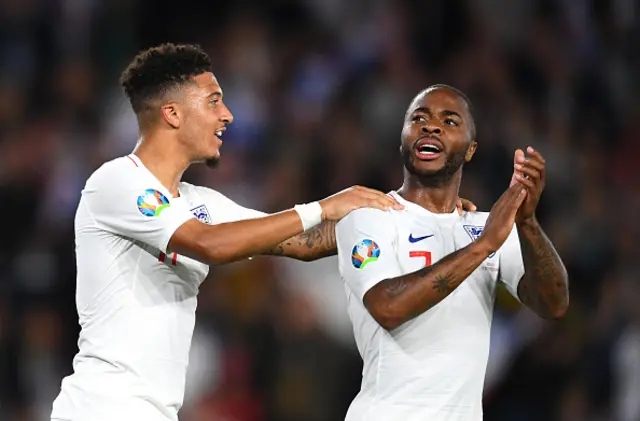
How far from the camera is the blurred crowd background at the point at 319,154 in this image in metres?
7.39

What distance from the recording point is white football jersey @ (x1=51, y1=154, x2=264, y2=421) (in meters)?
4.44

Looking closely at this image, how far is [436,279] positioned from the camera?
14.0 feet

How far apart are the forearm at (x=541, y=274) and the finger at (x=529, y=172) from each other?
20 cm

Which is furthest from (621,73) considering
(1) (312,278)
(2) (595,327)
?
(1) (312,278)

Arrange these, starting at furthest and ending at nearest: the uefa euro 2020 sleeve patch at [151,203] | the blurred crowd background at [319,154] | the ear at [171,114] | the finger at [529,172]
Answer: the blurred crowd background at [319,154]
the ear at [171,114]
the uefa euro 2020 sleeve patch at [151,203]
the finger at [529,172]

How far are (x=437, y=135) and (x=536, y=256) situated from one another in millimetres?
655

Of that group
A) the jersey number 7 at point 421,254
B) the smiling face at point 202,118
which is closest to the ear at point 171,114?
the smiling face at point 202,118

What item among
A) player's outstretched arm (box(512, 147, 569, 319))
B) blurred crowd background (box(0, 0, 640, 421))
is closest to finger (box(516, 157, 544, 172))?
player's outstretched arm (box(512, 147, 569, 319))

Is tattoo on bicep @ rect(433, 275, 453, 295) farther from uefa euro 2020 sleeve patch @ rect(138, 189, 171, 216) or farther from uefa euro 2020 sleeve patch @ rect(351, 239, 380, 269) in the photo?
uefa euro 2020 sleeve patch @ rect(138, 189, 171, 216)

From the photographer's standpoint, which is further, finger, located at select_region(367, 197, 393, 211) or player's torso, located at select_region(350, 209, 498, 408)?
finger, located at select_region(367, 197, 393, 211)

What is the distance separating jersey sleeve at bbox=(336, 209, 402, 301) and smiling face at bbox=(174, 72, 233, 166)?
69 cm

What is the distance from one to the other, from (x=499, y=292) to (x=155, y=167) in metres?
3.50

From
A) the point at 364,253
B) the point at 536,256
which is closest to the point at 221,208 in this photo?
the point at 364,253

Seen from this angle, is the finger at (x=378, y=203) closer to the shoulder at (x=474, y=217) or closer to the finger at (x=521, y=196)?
the shoulder at (x=474, y=217)
